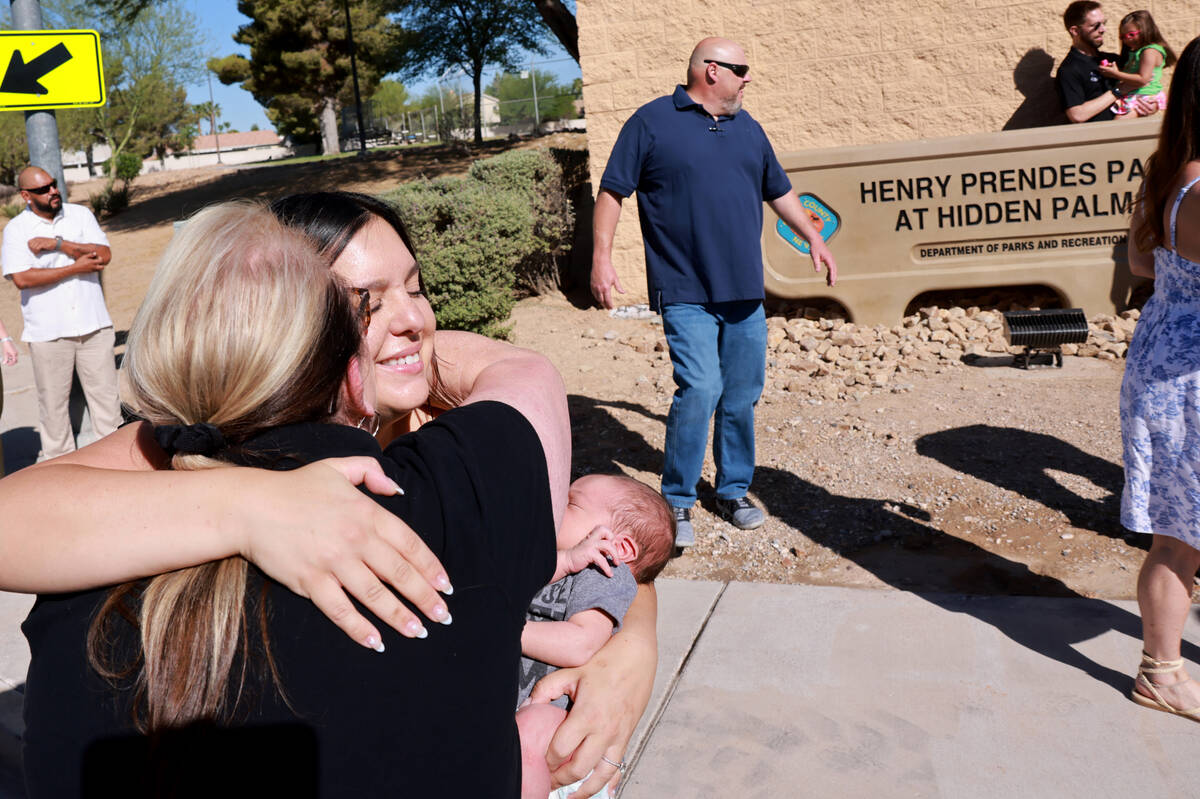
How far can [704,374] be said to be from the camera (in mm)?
4578

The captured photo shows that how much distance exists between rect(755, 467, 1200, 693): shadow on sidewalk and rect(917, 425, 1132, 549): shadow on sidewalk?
58 cm

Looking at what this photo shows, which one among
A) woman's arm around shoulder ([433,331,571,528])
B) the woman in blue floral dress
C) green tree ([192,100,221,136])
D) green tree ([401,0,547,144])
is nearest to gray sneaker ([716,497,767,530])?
the woman in blue floral dress

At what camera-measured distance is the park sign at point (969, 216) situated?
7.48 metres

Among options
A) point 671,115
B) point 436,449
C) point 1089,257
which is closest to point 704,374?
point 671,115

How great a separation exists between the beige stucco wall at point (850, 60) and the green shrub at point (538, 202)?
26.8 inches

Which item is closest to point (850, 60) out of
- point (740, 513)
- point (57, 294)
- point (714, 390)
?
point (714, 390)

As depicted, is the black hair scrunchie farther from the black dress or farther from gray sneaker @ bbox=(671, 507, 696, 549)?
gray sneaker @ bbox=(671, 507, 696, 549)

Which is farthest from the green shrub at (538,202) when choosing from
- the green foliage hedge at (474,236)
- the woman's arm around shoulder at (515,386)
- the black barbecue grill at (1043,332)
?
the woman's arm around shoulder at (515,386)

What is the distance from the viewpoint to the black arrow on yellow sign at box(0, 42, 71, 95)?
5.55m

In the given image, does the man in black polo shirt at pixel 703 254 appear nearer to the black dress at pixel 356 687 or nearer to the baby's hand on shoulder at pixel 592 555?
the baby's hand on shoulder at pixel 592 555

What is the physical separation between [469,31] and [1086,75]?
74.7 ft

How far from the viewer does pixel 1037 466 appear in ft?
16.6

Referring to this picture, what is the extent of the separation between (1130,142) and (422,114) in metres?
51.3

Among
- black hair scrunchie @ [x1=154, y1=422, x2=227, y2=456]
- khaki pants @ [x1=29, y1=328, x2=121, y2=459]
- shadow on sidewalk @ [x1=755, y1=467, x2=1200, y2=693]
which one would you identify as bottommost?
shadow on sidewalk @ [x1=755, y1=467, x2=1200, y2=693]
